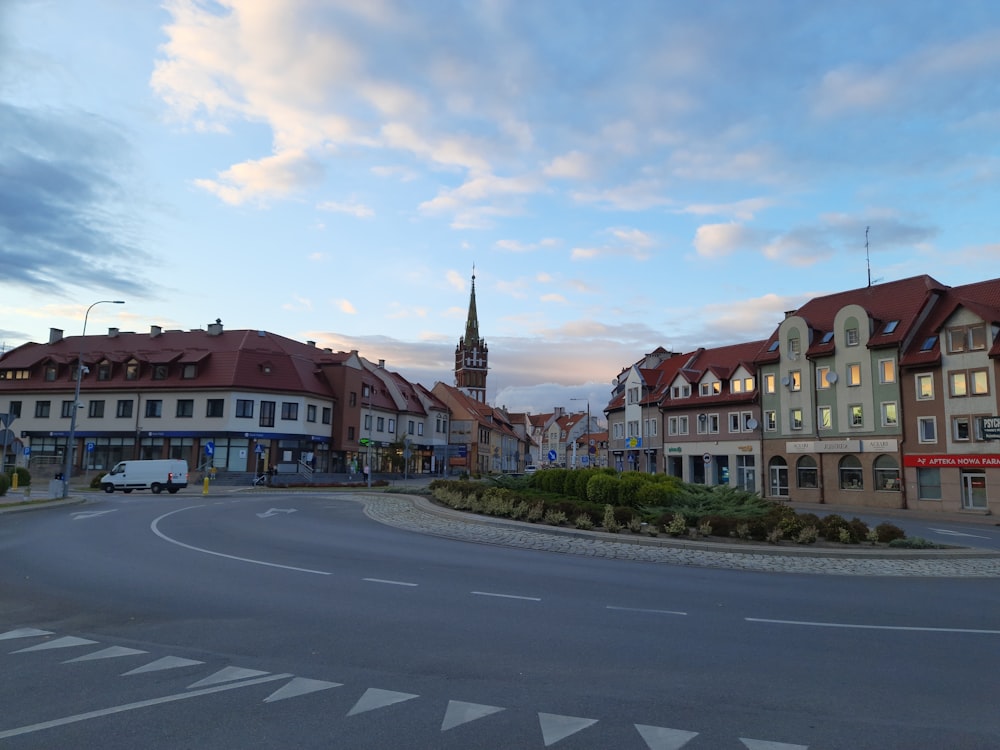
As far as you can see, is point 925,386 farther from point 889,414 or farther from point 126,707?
point 126,707

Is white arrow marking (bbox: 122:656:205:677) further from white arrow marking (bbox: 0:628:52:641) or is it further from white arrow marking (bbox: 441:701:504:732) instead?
white arrow marking (bbox: 441:701:504:732)

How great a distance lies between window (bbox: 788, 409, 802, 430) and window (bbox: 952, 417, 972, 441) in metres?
10.2

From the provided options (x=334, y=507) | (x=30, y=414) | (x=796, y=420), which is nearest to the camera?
(x=334, y=507)

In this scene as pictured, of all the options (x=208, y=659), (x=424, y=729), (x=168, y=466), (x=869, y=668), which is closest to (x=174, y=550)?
(x=208, y=659)

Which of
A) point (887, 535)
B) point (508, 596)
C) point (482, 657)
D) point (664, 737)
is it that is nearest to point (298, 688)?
point (482, 657)

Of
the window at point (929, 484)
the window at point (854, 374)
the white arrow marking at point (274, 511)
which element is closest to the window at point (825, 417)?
the window at point (854, 374)

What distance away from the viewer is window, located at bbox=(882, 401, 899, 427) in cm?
4119

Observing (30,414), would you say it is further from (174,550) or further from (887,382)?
(887,382)

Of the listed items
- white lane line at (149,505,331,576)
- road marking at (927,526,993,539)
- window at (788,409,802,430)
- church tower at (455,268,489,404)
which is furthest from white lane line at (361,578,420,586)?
church tower at (455,268,489,404)

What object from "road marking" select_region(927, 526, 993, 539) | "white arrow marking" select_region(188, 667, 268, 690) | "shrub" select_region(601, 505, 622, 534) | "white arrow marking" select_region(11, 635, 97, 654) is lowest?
"road marking" select_region(927, 526, 993, 539)

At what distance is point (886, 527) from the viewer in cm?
1911

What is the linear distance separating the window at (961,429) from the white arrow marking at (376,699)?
40433 millimetres

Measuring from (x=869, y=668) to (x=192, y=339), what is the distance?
6788cm

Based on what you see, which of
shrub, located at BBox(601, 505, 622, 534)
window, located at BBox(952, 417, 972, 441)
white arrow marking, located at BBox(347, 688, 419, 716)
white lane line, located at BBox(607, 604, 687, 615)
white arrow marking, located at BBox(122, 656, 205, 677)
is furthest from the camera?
window, located at BBox(952, 417, 972, 441)
